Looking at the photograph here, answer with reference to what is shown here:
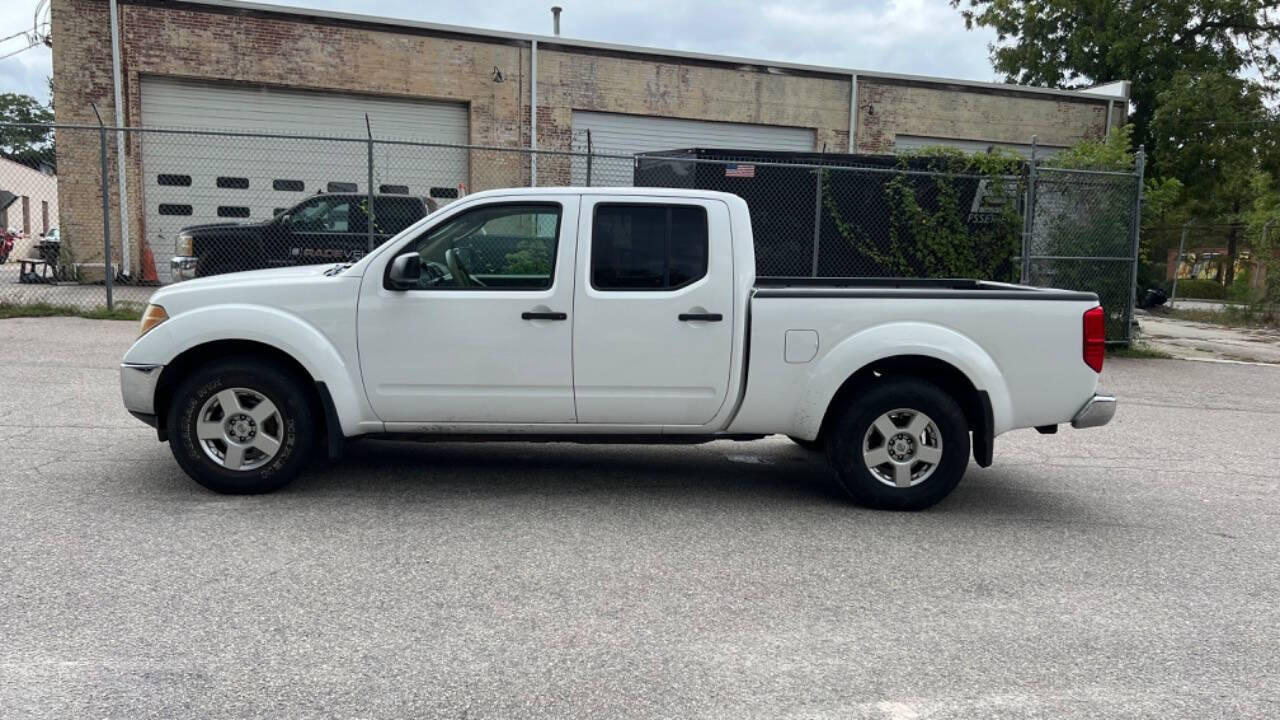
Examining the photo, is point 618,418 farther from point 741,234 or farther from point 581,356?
point 741,234

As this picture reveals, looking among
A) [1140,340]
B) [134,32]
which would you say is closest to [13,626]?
[1140,340]

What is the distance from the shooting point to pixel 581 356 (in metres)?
5.89

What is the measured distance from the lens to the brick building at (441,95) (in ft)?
60.5

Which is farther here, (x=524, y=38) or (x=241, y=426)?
(x=524, y=38)

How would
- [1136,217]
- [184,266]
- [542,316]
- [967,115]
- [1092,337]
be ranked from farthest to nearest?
[967,115] < [1136,217] < [184,266] < [1092,337] < [542,316]

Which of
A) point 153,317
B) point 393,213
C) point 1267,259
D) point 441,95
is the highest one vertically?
point 441,95

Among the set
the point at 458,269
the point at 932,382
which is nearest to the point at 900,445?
the point at 932,382

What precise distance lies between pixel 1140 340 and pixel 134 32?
17.9 metres

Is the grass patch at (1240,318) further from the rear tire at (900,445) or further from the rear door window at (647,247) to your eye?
the rear door window at (647,247)

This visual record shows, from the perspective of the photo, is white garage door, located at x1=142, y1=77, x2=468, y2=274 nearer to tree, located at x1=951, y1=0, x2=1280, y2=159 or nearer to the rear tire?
the rear tire

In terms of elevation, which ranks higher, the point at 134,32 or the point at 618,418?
the point at 134,32

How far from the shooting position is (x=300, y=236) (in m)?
13.6

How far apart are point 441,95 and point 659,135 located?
4.76 m

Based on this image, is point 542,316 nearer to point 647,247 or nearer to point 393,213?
point 647,247
